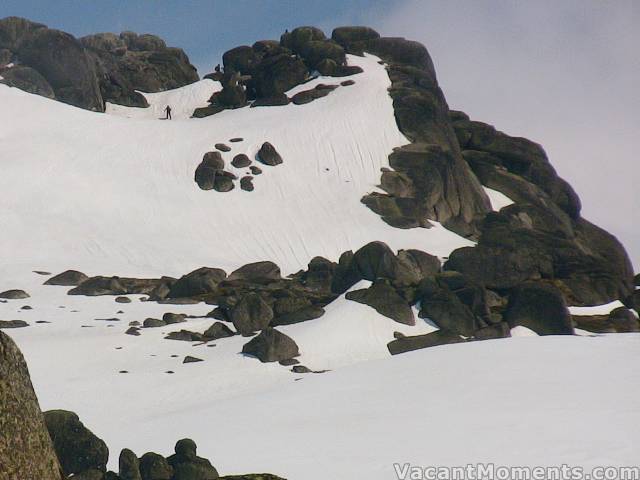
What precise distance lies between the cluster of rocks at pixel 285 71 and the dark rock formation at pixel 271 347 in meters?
47.1

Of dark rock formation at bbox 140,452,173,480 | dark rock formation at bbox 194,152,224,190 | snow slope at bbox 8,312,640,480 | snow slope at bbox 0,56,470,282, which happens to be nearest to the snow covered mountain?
snow slope at bbox 8,312,640,480

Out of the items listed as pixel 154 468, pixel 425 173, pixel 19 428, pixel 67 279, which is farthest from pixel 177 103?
pixel 19 428

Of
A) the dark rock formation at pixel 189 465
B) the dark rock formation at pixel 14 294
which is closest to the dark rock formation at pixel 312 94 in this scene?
the dark rock formation at pixel 14 294

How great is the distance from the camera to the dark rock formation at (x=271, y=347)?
1204 inches

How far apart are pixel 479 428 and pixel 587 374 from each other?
14.0 feet

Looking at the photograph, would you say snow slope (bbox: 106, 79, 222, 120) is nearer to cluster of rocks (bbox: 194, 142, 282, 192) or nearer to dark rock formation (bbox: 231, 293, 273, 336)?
cluster of rocks (bbox: 194, 142, 282, 192)

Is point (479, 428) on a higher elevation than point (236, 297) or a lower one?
lower

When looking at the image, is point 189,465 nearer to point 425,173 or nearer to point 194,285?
point 194,285

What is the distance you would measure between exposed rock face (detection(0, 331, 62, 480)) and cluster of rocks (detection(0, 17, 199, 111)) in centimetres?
7273

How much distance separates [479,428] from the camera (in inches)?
Result: 614

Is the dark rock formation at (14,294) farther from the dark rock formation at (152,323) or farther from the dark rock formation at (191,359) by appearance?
the dark rock formation at (191,359)

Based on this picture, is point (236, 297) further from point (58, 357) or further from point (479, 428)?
point (479, 428)

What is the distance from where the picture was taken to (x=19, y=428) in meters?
9.91

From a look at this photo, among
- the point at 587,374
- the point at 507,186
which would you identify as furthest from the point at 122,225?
the point at 587,374
